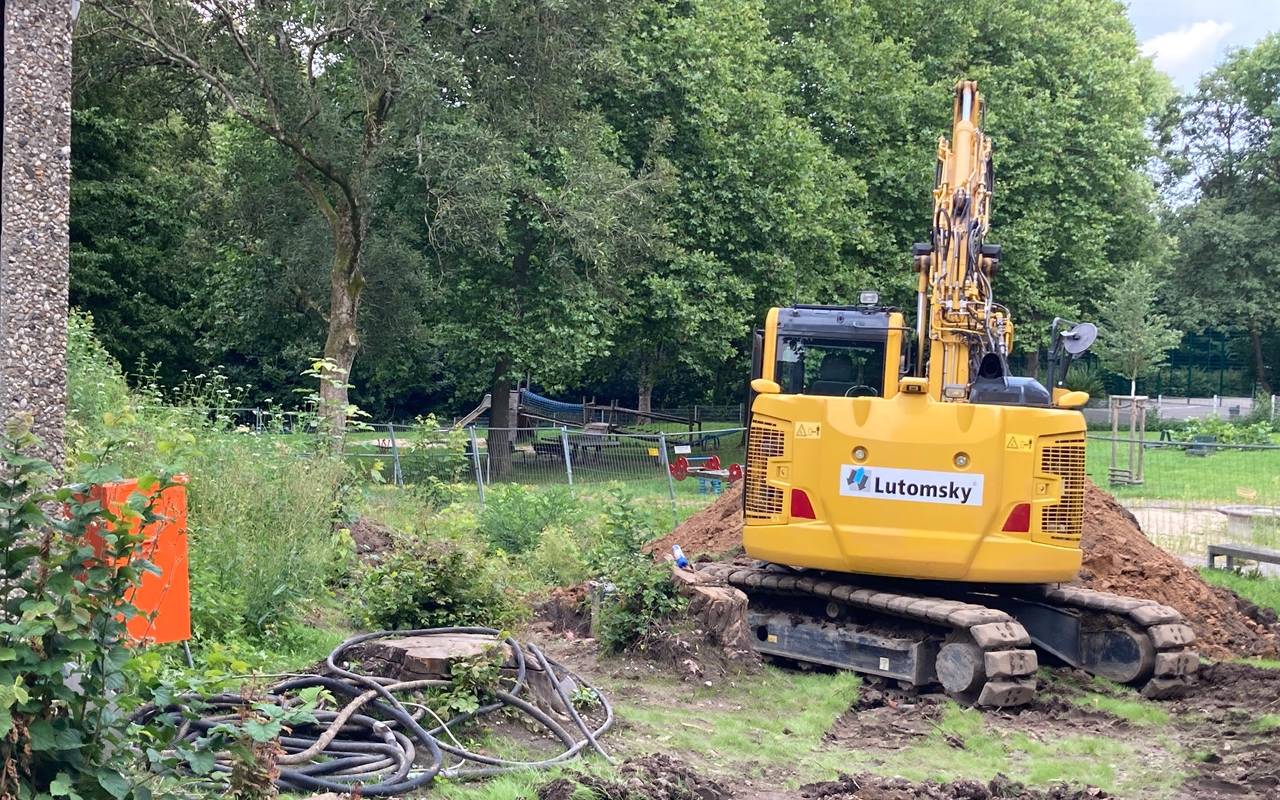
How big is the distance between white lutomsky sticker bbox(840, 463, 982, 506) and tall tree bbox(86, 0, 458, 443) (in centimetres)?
1069

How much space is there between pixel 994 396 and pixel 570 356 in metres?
16.6

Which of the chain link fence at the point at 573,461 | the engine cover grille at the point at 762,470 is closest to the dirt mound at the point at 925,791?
the engine cover grille at the point at 762,470

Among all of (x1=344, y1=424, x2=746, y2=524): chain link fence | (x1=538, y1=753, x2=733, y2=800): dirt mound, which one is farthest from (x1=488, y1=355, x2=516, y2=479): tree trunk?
(x1=538, y1=753, x2=733, y2=800): dirt mound

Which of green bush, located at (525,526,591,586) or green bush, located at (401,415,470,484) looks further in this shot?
green bush, located at (401,415,470,484)

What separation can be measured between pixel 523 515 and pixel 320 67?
431 inches

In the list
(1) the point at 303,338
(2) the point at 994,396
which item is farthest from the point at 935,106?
(2) the point at 994,396

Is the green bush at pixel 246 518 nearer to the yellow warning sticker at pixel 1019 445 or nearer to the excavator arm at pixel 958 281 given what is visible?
the excavator arm at pixel 958 281

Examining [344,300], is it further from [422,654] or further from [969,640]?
[422,654]

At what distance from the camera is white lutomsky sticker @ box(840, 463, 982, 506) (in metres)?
9.11

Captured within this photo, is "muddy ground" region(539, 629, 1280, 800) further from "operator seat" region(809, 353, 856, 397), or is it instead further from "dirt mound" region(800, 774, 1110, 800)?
"operator seat" region(809, 353, 856, 397)

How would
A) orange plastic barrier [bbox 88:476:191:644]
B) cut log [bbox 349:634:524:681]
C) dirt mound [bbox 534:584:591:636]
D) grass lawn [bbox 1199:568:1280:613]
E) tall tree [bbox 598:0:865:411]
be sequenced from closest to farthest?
orange plastic barrier [bbox 88:476:191:644], cut log [bbox 349:634:524:681], dirt mound [bbox 534:584:591:636], grass lawn [bbox 1199:568:1280:613], tall tree [bbox 598:0:865:411]

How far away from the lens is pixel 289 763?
536 centimetres

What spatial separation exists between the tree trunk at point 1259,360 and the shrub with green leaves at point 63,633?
5271 cm

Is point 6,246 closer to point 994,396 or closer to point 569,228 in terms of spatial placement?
point 994,396
